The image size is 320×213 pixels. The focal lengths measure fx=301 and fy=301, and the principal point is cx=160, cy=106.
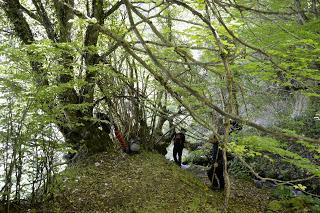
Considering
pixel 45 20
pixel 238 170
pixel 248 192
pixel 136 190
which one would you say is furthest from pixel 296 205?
pixel 45 20

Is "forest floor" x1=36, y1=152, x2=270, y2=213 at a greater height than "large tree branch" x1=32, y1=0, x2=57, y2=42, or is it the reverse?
"large tree branch" x1=32, y1=0, x2=57, y2=42

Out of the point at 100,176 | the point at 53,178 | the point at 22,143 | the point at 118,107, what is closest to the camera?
the point at 22,143

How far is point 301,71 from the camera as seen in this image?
6.00m

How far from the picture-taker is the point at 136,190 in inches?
267

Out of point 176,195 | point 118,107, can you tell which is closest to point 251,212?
point 176,195

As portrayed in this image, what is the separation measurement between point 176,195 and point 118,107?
3.64 m

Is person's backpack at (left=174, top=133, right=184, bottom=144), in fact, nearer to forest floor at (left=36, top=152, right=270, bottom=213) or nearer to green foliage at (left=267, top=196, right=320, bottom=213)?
forest floor at (left=36, top=152, right=270, bottom=213)

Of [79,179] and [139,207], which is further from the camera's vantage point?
[79,179]

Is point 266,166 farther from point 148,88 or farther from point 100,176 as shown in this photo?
point 100,176

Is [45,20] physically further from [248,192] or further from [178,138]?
[248,192]

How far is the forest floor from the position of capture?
6.05 m

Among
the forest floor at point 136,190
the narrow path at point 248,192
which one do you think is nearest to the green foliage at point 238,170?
the narrow path at point 248,192

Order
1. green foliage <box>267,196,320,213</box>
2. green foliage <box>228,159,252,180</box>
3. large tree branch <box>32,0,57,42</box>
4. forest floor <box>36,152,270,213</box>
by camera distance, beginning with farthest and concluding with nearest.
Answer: green foliage <box>228,159,252,180</box> → large tree branch <box>32,0,57,42</box> → green foliage <box>267,196,320,213</box> → forest floor <box>36,152,270,213</box>

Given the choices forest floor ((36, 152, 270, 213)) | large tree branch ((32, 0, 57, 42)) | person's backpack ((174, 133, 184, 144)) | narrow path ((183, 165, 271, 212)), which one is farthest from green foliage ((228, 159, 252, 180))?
large tree branch ((32, 0, 57, 42))
